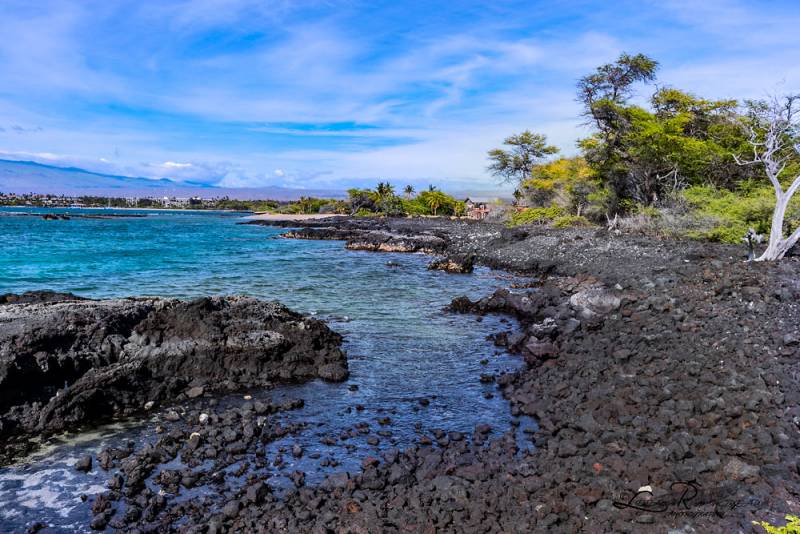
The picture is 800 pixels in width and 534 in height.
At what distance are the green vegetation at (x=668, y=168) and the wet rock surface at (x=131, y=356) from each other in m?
23.9

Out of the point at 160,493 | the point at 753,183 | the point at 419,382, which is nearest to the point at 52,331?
the point at 160,493

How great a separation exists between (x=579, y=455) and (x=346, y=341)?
8.03 m

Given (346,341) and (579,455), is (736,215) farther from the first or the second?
(579,455)

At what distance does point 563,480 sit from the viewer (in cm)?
607

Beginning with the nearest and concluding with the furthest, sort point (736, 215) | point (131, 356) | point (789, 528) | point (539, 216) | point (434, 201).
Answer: point (789, 528) < point (131, 356) < point (736, 215) < point (539, 216) < point (434, 201)

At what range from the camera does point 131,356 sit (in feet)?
32.5

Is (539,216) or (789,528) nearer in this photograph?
(789,528)

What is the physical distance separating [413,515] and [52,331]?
7.78m

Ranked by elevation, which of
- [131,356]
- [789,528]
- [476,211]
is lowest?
[131,356]

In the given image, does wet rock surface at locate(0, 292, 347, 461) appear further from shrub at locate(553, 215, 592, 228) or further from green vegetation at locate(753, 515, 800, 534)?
shrub at locate(553, 215, 592, 228)

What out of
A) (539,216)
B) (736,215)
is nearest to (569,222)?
(539,216)

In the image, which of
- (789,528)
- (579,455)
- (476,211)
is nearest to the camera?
(789,528)

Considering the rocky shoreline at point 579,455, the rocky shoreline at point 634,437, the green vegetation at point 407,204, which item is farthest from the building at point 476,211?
the rocky shoreline at point 579,455

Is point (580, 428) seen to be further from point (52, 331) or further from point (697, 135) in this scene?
point (697, 135)
